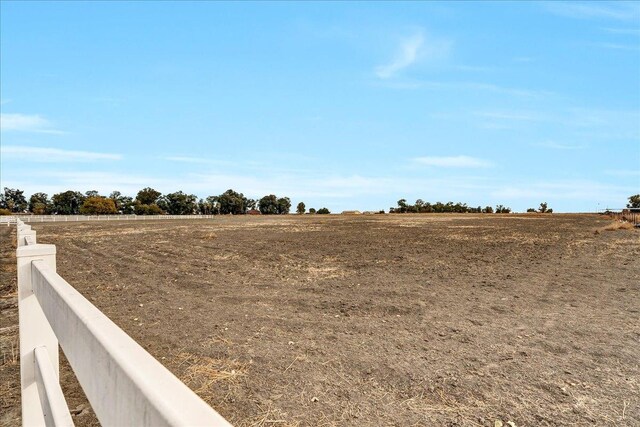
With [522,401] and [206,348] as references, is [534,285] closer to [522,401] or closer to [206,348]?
[522,401]

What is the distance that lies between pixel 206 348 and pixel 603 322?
20.6ft

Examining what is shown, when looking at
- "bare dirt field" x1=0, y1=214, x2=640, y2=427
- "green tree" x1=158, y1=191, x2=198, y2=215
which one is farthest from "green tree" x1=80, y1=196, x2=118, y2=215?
"bare dirt field" x1=0, y1=214, x2=640, y2=427

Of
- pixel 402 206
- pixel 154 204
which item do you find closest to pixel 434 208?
pixel 402 206

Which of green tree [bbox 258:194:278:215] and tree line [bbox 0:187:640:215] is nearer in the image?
tree line [bbox 0:187:640:215]

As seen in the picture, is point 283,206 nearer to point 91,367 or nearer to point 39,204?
point 39,204

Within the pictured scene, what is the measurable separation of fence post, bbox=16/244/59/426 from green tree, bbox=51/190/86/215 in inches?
6069

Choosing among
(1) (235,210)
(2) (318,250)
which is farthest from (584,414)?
(1) (235,210)

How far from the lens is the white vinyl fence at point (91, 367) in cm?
84

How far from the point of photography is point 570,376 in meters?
4.37

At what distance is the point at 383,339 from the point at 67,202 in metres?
159

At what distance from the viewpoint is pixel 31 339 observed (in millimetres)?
3012

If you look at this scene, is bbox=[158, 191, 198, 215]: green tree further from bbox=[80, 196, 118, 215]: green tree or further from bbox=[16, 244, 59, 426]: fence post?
bbox=[16, 244, 59, 426]: fence post

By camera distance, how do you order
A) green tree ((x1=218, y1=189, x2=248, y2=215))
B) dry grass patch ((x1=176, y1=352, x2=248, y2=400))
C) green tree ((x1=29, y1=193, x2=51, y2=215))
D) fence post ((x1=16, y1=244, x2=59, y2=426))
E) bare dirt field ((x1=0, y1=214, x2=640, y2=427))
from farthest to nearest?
green tree ((x1=218, y1=189, x2=248, y2=215)) → green tree ((x1=29, y1=193, x2=51, y2=215)) → dry grass patch ((x1=176, y1=352, x2=248, y2=400)) → bare dirt field ((x1=0, y1=214, x2=640, y2=427)) → fence post ((x1=16, y1=244, x2=59, y2=426))

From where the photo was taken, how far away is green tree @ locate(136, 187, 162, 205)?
14625cm
